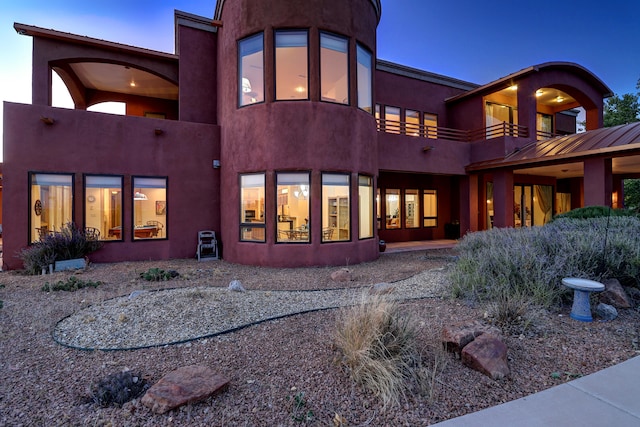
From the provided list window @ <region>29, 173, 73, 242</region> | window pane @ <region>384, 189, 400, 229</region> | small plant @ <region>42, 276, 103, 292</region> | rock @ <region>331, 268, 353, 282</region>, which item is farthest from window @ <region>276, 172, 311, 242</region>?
window pane @ <region>384, 189, 400, 229</region>

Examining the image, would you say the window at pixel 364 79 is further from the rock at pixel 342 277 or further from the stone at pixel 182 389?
the stone at pixel 182 389

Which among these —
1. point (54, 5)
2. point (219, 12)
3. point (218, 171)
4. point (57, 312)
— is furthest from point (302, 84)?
point (54, 5)

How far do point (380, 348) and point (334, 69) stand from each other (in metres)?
8.19

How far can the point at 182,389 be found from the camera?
254 centimetres

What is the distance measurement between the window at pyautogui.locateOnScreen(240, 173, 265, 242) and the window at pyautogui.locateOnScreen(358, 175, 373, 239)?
9.21 ft

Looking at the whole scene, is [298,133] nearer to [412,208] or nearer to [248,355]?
[248,355]

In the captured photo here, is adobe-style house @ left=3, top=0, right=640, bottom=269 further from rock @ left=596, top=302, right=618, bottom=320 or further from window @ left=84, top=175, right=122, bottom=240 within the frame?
rock @ left=596, top=302, right=618, bottom=320

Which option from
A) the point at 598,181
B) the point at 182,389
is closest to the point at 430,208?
the point at 598,181

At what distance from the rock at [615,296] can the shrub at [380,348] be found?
3.27 m

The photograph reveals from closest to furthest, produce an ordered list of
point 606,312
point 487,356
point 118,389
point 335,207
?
point 118,389 → point 487,356 → point 606,312 → point 335,207

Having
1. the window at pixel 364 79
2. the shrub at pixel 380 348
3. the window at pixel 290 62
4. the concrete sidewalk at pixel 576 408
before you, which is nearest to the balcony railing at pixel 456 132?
the window at pixel 364 79

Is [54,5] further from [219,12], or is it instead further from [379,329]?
[379,329]

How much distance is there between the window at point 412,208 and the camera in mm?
15109

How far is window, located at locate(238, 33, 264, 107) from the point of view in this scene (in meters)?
9.21
